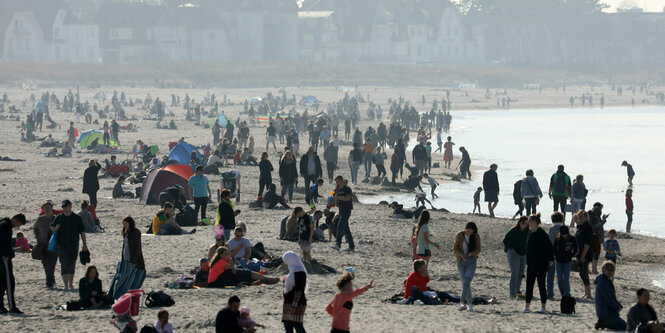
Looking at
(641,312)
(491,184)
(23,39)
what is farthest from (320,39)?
(641,312)

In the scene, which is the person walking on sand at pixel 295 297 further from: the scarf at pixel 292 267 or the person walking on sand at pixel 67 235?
the person walking on sand at pixel 67 235

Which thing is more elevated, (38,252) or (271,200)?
(38,252)

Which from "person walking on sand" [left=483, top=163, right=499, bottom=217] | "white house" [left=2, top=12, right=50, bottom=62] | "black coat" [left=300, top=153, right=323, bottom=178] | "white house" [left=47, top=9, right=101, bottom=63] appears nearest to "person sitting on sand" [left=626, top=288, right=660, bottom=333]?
"person walking on sand" [left=483, top=163, right=499, bottom=217]

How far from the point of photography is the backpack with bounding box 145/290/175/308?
13.0 m

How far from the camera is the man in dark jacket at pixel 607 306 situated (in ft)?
38.7

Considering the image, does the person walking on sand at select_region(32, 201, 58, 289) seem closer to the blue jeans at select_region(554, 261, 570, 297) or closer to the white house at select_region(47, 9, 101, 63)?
the blue jeans at select_region(554, 261, 570, 297)

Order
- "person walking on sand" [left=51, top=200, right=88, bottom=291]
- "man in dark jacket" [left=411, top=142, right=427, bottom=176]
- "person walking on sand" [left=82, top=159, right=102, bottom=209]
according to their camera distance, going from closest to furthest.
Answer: "person walking on sand" [left=51, top=200, right=88, bottom=291] < "person walking on sand" [left=82, top=159, right=102, bottom=209] < "man in dark jacket" [left=411, top=142, right=427, bottom=176]

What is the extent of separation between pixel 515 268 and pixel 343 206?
14.0ft

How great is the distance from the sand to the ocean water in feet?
13.9

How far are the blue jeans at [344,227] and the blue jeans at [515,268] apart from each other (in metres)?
3.92

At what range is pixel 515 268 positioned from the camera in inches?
543

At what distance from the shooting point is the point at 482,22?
479ft

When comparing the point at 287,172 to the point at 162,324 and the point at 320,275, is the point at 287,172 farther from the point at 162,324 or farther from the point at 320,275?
the point at 162,324

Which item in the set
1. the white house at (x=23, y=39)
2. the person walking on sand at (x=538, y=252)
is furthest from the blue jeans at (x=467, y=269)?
the white house at (x=23, y=39)
